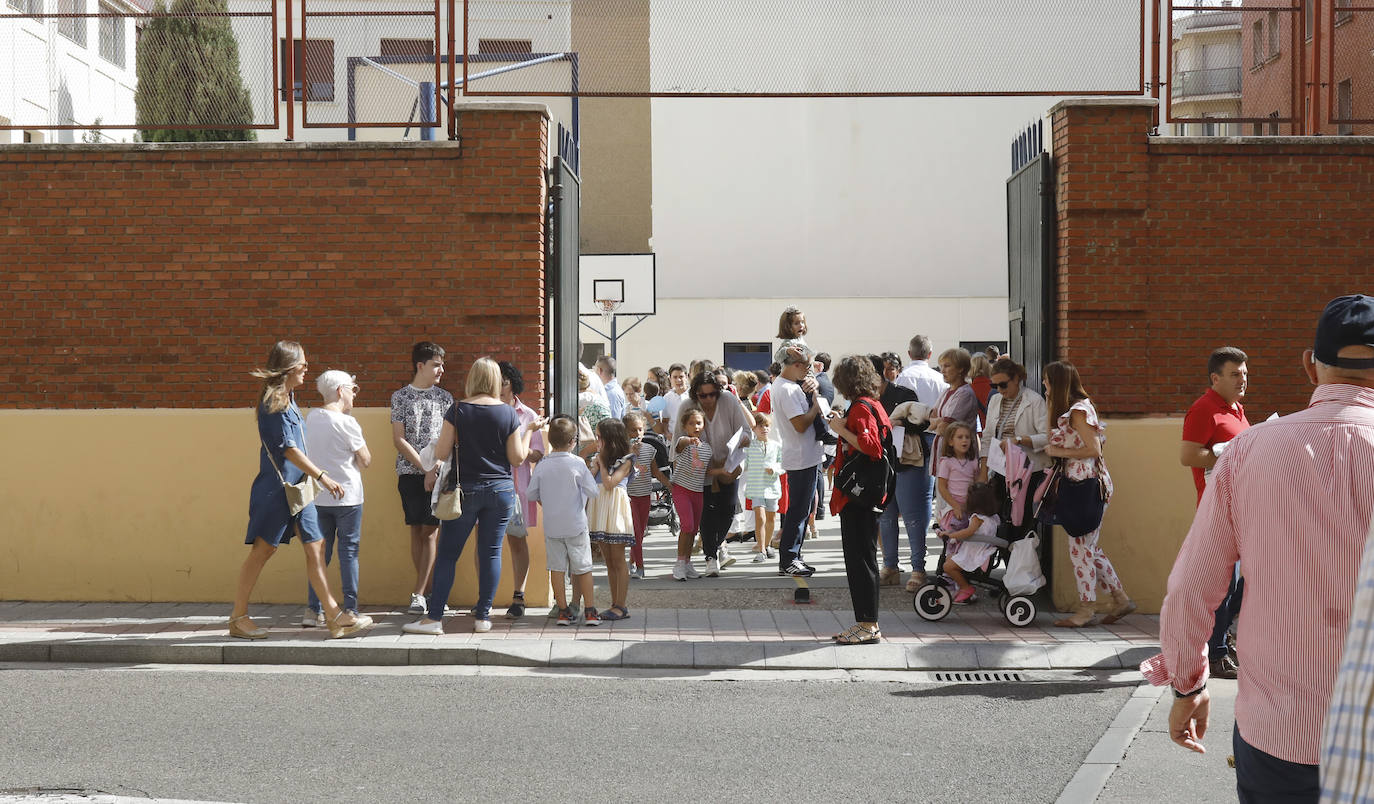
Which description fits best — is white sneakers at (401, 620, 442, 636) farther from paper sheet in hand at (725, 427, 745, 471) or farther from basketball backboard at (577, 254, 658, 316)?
basketball backboard at (577, 254, 658, 316)

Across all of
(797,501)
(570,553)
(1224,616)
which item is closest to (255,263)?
(570,553)

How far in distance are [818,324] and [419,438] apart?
84.0ft

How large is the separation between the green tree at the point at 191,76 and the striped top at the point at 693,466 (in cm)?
438

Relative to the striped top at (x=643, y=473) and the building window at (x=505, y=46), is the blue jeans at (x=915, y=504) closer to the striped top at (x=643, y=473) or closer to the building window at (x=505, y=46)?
the striped top at (x=643, y=473)

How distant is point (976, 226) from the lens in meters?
34.7

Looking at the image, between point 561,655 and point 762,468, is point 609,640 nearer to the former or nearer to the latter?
point 561,655

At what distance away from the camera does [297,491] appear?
8.34 meters

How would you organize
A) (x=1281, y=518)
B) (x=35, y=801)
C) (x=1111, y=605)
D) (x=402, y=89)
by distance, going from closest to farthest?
(x=1281, y=518) < (x=35, y=801) < (x=1111, y=605) < (x=402, y=89)

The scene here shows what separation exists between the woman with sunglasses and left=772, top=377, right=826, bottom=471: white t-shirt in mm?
1370

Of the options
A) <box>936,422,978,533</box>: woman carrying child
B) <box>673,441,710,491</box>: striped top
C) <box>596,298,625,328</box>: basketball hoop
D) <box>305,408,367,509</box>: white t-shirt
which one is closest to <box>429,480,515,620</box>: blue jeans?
<box>305,408,367,509</box>: white t-shirt

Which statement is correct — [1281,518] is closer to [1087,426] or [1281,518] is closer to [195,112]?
[1087,426]

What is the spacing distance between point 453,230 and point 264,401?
6.92 feet

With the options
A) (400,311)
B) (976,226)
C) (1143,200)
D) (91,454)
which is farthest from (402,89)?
(976,226)

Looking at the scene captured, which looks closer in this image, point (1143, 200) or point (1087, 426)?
point (1087, 426)
